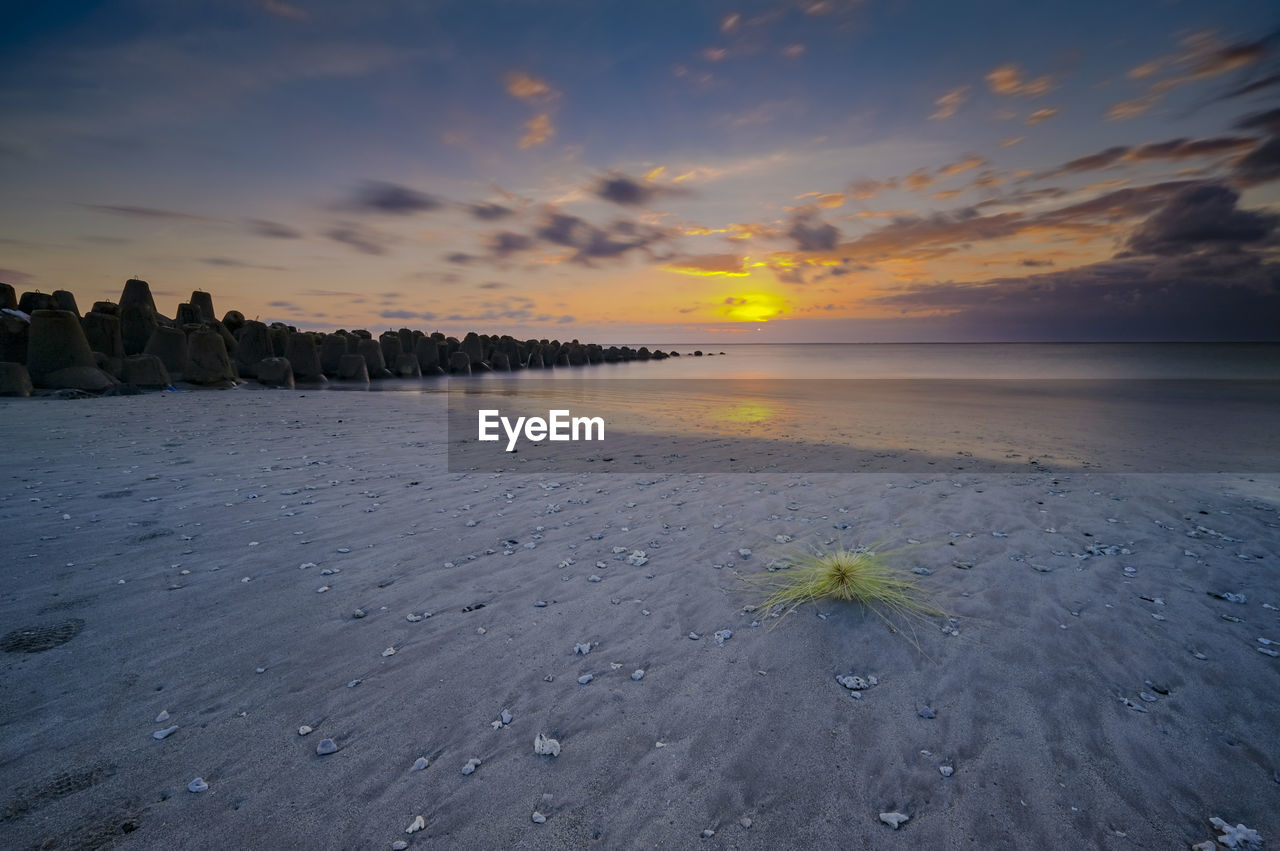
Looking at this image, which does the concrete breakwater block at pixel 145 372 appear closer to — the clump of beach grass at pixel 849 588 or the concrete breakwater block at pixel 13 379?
the concrete breakwater block at pixel 13 379

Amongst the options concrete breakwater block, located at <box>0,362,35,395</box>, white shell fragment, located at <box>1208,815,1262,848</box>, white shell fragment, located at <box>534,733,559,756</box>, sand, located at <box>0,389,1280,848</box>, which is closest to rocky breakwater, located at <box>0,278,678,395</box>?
concrete breakwater block, located at <box>0,362,35,395</box>

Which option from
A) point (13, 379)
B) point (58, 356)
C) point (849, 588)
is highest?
point (58, 356)

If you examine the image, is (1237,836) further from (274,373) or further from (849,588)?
(274,373)

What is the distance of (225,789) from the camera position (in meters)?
2.95

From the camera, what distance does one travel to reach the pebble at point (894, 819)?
2.82 m

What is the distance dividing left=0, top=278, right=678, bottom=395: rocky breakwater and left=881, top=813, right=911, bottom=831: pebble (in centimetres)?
2501

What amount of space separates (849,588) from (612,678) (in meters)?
2.48

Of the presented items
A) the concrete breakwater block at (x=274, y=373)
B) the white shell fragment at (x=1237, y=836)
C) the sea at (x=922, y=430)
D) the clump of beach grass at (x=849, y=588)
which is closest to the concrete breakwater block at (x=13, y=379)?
the concrete breakwater block at (x=274, y=373)

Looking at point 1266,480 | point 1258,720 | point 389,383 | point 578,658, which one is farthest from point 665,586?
point 389,383

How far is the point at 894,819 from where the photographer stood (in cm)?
283

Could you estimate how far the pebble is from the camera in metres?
2.82

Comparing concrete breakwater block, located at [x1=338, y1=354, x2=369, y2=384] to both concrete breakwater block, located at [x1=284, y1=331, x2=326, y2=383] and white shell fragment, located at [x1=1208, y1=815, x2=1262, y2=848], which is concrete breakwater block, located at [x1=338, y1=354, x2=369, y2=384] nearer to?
concrete breakwater block, located at [x1=284, y1=331, x2=326, y2=383]

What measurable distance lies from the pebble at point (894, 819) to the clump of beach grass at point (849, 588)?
193 cm

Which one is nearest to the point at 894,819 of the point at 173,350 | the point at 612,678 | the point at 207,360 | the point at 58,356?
the point at 612,678
